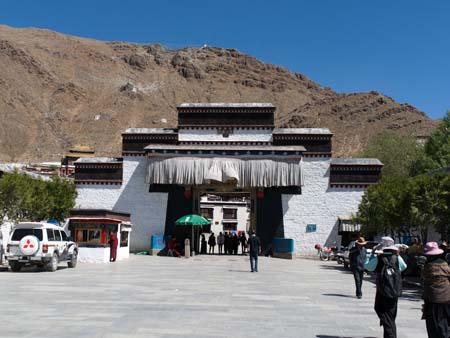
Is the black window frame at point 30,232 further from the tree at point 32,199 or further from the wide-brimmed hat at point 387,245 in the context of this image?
the wide-brimmed hat at point 387,245

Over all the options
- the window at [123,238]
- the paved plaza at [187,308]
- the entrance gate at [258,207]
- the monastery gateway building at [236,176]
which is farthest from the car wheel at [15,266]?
the entrance gate at [258,207]

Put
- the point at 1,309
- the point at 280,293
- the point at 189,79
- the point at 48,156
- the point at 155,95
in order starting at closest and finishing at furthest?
the point at 1,309 → the point at 280,293 → the point at 48,156 → the point at 155,95 → the point at 189,79

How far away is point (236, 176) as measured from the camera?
40625 millimetres

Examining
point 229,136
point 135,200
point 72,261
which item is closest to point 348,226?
point 229,136

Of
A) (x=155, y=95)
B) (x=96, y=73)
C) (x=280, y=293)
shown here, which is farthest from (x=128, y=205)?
(x=96, y=73)

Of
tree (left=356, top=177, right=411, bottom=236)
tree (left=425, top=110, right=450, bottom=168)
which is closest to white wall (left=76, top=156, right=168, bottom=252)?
tree (left=356, top=177, right=411, bottom=236)

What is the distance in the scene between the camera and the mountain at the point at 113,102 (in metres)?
128

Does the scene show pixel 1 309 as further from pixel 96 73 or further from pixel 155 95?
pixel 96 73

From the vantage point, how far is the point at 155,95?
177 meters

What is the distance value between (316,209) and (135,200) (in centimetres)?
1364

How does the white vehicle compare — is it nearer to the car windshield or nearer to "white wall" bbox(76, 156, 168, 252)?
the car windshield

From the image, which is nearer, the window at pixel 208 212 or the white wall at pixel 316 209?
the white wall at pixel 316 209

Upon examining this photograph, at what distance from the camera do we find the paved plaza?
409 inches

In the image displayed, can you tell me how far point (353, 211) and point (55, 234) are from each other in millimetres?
24700
